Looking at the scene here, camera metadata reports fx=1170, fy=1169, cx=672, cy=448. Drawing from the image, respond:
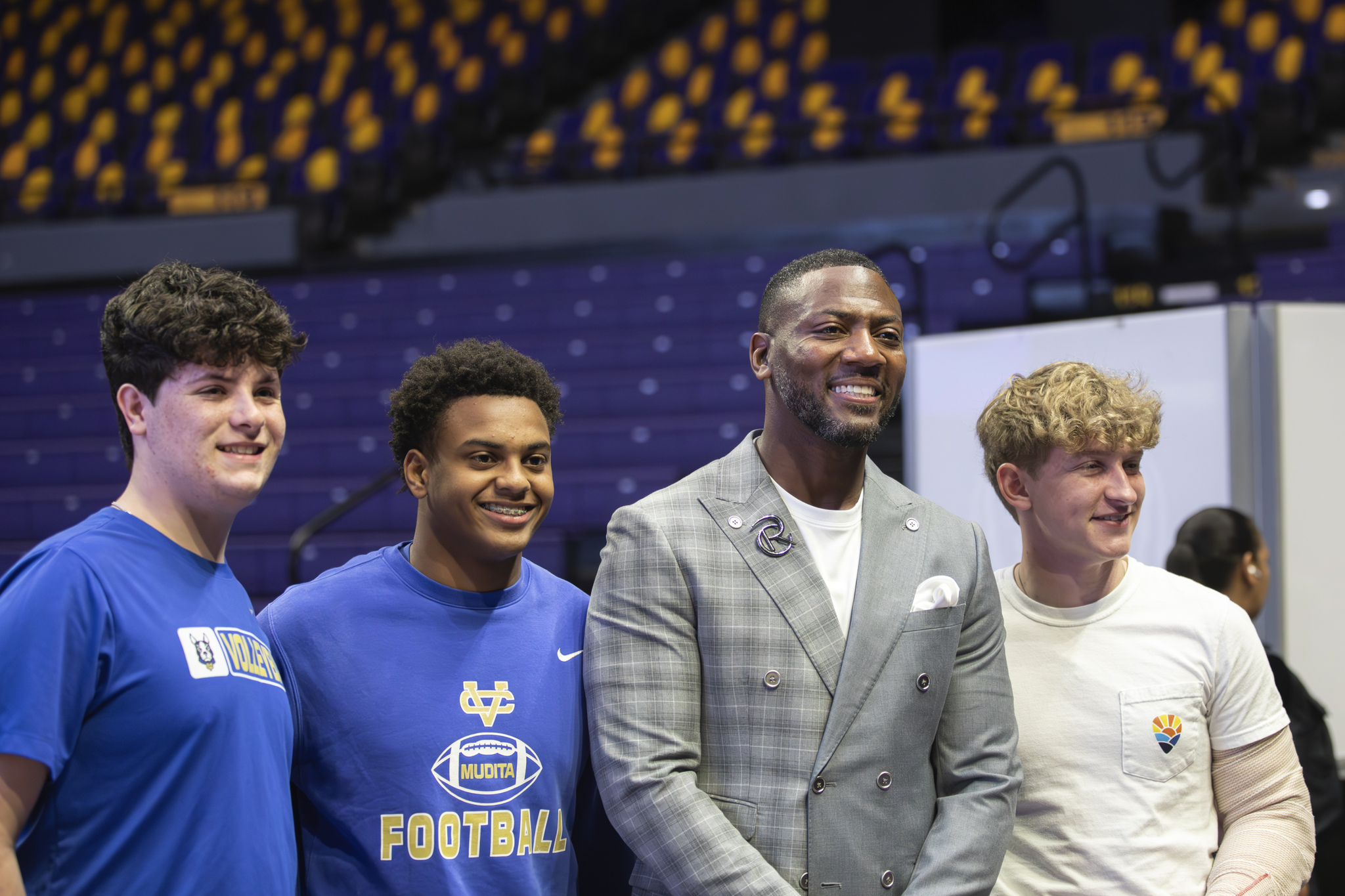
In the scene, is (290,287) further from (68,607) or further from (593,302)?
(68,607)

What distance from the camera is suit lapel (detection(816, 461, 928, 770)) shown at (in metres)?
1.65

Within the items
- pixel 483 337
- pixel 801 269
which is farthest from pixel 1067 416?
pixel 483 337

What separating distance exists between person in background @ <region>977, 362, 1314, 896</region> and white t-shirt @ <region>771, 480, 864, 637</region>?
0.32m

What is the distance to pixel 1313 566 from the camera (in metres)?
2.89

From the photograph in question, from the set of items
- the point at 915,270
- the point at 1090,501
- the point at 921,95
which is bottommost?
the point at 1090,501

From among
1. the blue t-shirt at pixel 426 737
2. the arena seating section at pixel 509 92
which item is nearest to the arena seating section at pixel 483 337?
the arena seating section at pixel 509 92

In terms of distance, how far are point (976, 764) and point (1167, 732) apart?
0.32 m

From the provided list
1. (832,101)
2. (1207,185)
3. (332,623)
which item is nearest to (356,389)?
(832,101)

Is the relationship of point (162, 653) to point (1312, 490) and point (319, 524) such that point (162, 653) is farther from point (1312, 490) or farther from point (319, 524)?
point (319, 524)

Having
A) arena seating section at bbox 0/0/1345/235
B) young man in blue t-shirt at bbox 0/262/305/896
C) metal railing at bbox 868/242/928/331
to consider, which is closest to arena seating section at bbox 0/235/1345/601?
arena seating section at bbox 0/0/1345/235

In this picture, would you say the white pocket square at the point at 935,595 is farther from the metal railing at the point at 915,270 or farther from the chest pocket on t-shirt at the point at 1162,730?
the metal railing at the point at 915,270

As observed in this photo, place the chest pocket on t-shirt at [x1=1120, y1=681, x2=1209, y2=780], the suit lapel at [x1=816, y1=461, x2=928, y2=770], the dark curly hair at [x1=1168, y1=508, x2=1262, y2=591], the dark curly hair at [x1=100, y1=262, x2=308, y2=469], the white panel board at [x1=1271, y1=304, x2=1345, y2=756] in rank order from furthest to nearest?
the white panel board at [x1=1271, y1=304, x2=1345, y2=756] → the dark curly hair at [x1=1168, y1=508, x2=1262, y2=591] → the chest pocket on t-shirt at [x1=1120, y1=681, x2=1209, y2=780] → the suit lapel at [x1=816, y1=461, x2=928, y2=770] → the dark curly hair at [x1=100, y1=262, x2=308, y2=469]

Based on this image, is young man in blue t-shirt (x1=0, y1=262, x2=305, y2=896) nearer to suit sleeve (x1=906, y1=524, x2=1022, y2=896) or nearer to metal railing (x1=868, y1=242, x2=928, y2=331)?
suit sleeve (x1=906, y1=524, x2=1022, y2=896)

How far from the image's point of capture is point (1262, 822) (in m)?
1.74
